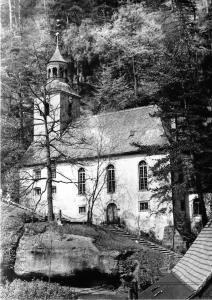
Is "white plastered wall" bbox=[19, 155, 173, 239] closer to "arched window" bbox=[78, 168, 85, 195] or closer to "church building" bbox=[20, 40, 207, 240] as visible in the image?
"church building" bbox=[20, 40, 207, 240]

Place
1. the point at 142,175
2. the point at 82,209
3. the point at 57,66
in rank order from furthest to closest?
1. the point at 57,66
2. the point at 82,209
3. the point at 142,175

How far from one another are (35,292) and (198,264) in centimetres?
1002

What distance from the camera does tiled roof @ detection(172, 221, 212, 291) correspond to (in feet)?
31.7

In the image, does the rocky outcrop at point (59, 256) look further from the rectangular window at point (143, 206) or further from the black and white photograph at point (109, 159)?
the rectangular window at point (143, 206)

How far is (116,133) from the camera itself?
34781mm

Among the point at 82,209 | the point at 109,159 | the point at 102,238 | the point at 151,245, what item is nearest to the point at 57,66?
the point at 109,159

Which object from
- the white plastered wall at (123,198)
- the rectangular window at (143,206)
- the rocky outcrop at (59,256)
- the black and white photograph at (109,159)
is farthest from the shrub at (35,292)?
the rectangular window at (143,206)

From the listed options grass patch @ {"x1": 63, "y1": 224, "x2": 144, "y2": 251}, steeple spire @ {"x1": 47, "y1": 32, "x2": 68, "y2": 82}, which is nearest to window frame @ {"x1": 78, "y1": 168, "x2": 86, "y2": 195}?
grass patch @ {"x1": 63, "y1": 224, "x2": 144, "y2": 251}

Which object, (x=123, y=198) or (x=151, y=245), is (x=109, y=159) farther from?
(x=151, y=245)

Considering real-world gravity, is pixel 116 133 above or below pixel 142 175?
above

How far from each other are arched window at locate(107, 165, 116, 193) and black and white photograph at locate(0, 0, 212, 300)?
13 centimetres

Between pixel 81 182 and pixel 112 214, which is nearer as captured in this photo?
pixel 112 214

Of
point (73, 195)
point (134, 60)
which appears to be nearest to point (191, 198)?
point (73, 195)

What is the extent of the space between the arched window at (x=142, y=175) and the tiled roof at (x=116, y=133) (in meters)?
1.33
